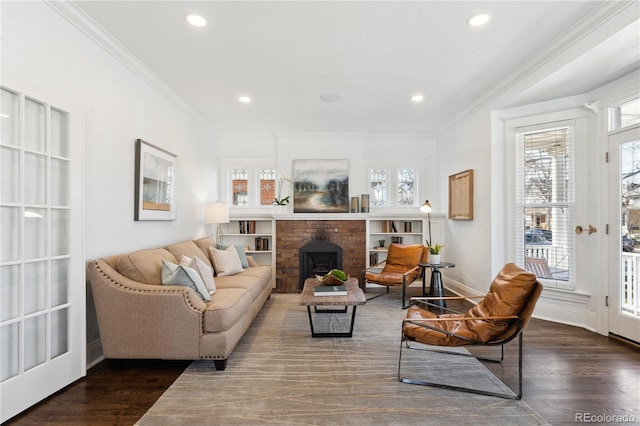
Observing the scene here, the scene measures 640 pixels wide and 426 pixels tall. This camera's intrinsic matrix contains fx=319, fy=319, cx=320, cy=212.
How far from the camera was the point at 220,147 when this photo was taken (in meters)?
6.08

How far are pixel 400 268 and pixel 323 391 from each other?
3060mm

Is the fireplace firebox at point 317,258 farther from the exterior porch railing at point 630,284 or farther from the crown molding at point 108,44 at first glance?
the exterior porch railing at point 630,284

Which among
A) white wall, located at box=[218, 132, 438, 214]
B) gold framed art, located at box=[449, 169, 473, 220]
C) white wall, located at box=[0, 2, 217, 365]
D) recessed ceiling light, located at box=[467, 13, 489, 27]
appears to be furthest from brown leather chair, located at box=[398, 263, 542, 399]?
white wall, located at box=[218, 132, 438, 214]

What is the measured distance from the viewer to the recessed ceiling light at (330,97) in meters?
4.11

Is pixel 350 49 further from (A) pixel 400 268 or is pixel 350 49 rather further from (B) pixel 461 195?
(A) pixel 400 268

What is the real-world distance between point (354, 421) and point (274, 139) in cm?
507

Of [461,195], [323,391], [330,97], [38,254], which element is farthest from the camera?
[461,195]

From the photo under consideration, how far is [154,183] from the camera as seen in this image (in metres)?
3.60

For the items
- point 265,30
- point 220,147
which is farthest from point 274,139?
point 265,30

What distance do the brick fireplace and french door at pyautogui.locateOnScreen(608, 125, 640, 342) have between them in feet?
10.7

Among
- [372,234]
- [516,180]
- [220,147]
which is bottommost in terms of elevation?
[372,234]

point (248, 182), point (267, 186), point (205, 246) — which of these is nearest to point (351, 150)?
point (267, 186)

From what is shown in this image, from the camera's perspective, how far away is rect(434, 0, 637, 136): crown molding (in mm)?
2347

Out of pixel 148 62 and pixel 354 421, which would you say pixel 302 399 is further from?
pixel 148 62
